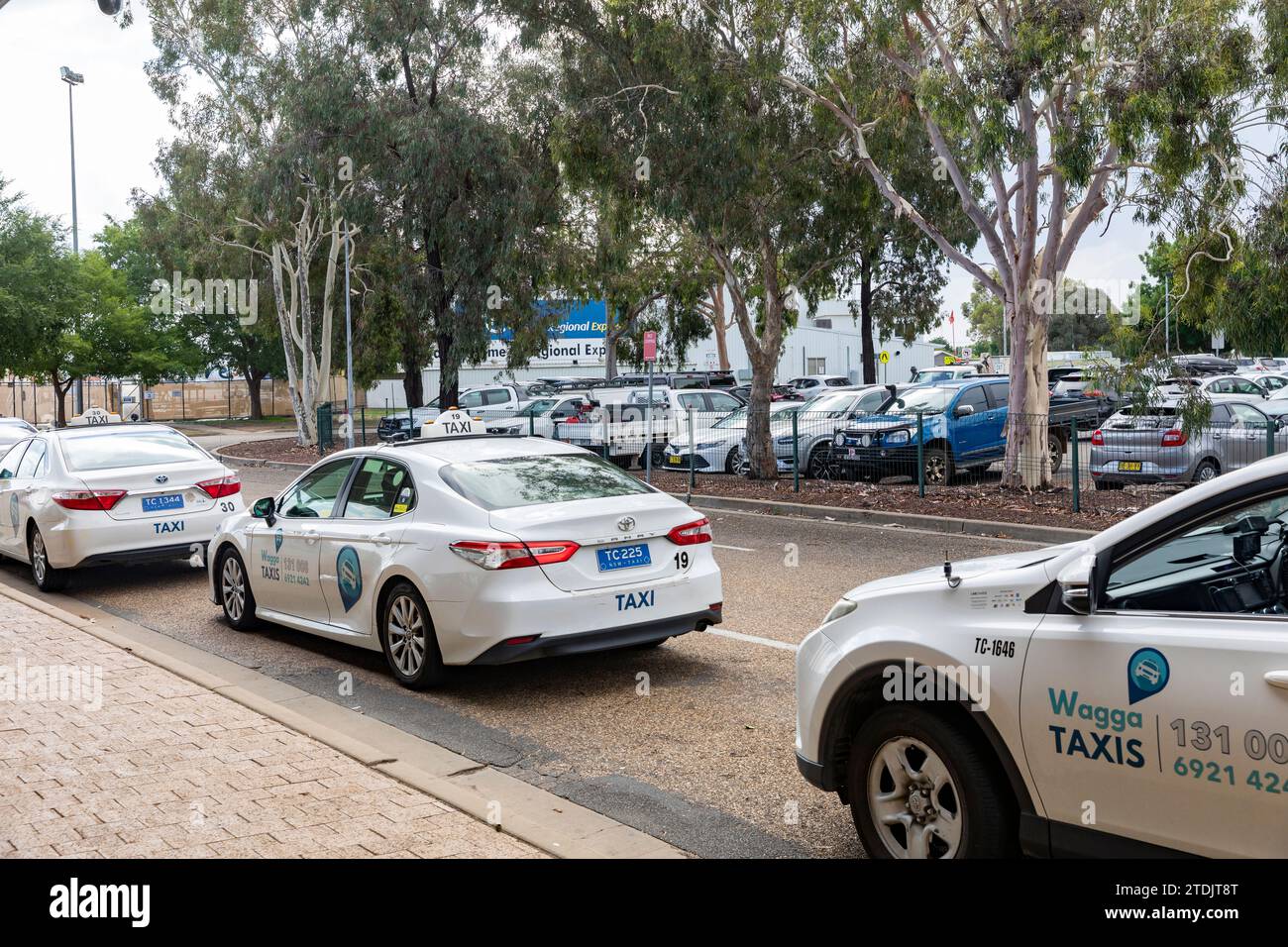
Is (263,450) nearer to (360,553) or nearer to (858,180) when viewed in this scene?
(858,180)

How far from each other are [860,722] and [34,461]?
1069cm

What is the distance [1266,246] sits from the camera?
15320 mm

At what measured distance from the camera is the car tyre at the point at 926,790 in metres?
3.96

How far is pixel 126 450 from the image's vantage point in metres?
12.2

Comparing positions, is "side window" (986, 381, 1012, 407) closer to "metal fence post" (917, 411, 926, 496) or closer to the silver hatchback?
"metal fence post" (917, 411, 926, 496)

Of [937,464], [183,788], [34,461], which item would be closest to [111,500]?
[34,461]

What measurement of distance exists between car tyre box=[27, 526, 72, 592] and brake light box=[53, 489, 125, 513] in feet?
2.04

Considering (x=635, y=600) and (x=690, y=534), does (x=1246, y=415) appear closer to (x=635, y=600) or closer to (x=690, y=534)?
(x=690, y=534)

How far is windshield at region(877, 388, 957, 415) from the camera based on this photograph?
20.2 meters

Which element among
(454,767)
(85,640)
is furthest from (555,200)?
(454,767)

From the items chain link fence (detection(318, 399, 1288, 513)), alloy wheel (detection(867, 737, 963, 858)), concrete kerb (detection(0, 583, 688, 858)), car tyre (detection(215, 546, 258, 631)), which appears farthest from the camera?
chain link fence (detection(318, 399, 1288, 513))

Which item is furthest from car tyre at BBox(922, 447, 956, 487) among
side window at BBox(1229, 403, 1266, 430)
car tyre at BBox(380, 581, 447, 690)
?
car tyre at BBox(380, 581, 447, 690)
